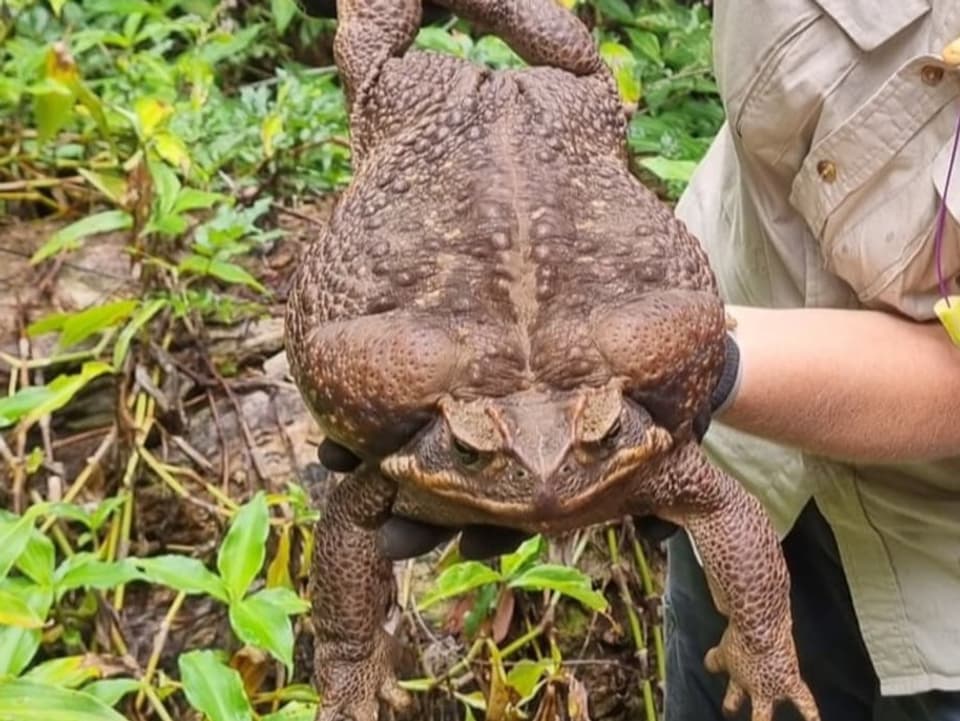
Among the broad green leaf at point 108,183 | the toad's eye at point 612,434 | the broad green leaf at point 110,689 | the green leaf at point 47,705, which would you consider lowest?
the broad green leaf at point 108,183

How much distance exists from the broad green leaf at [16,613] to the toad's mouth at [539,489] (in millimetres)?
554

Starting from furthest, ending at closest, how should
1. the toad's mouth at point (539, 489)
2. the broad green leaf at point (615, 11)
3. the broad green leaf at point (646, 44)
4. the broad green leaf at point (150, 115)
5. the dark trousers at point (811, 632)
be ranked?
the broad green leaf at point (615, 11) < the broad green leaf at point (646, 44) < the broad green leaf at point (150, 115) < the dark trousers at point (811, 632) < the toad's mouth at point (539, 489)

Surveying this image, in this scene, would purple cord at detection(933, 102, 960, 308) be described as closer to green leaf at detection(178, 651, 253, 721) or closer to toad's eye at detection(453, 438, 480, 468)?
toad's eye at detection(453, 438, 480, 468)

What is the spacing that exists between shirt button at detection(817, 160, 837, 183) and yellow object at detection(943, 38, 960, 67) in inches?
6.4

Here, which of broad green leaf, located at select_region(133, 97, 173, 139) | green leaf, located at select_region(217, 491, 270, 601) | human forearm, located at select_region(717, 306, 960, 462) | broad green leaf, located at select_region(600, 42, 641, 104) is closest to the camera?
human forearm, located at select_region(717, 306, 960, 462)

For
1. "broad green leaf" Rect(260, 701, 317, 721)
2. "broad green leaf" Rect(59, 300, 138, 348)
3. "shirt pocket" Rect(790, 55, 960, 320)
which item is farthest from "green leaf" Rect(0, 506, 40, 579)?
"shirt pocket" Rect(790, 55, 960, 320)

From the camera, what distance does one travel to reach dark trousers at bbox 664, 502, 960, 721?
1.76 m

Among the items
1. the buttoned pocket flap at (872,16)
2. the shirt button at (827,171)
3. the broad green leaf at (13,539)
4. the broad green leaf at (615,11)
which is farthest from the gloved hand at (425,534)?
the broad green leaf at (615,11)

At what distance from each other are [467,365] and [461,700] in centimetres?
113

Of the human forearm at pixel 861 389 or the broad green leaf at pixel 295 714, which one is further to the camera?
the broad green leaf at pixel 295 714

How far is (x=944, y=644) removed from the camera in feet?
5.08

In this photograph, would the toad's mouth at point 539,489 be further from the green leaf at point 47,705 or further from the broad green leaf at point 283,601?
the broad green leaf at point 283,601

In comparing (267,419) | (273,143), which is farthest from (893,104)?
(273,143)

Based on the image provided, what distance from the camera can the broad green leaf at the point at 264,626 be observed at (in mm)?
1564
